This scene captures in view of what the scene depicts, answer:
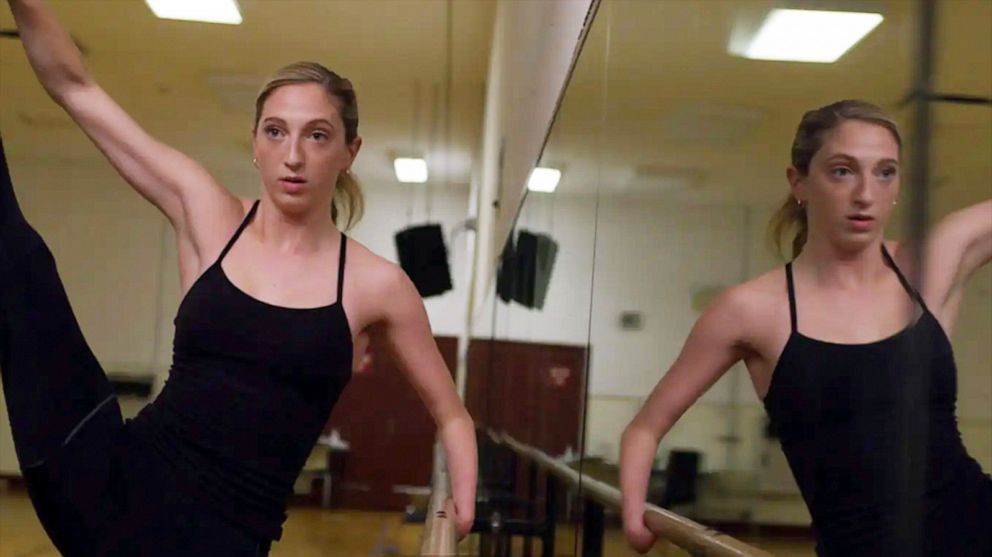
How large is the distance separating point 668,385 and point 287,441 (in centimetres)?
51

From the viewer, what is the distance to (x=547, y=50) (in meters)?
3.01

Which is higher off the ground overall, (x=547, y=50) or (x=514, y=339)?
(x=547, y=50)

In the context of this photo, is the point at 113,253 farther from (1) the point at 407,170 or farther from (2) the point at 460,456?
(2) the point at 460,456

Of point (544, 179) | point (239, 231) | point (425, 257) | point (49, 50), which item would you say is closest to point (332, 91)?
point (239, 231)

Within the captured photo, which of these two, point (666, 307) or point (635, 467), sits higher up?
point (666, 307)

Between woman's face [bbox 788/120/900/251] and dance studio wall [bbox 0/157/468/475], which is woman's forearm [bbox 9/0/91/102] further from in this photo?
woman's face [bbox 788/120/900/251]

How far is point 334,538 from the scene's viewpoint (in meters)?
3.32

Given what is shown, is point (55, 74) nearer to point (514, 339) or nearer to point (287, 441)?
point (287, 441)

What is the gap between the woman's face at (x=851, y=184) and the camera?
2.38 feet

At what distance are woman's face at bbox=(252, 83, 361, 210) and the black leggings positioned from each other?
0.32m

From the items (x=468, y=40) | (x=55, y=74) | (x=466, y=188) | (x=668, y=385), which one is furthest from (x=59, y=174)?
(x=466, y=188)

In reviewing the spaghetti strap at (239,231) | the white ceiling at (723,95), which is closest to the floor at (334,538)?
the white ceiling at (723,95)

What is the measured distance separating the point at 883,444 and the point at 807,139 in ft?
0.94

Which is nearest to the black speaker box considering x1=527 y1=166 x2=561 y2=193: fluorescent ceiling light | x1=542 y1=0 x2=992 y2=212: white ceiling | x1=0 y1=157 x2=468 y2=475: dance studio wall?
x1=0 y1=157 x2=468 y2=475: dance studio wall
